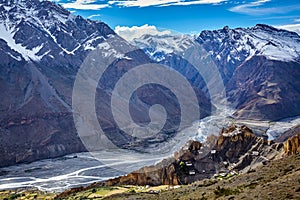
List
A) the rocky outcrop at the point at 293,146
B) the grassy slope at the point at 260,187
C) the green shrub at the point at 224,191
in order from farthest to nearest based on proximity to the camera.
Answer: the rocky outcrop at the point at 293,146 < the green shrub at the point at 224,191 < the grassy slope at the point at 260,187

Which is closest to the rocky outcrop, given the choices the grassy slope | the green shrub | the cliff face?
the cliff face

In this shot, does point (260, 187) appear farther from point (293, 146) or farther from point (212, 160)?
point (212, 160)

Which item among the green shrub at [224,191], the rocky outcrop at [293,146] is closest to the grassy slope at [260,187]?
the green shrub at [224,191]

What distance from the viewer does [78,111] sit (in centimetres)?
16400

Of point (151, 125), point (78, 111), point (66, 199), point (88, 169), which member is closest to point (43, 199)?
point (66, 199)


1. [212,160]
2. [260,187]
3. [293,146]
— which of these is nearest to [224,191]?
[260,187]

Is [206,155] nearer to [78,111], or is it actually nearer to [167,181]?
[167,181]

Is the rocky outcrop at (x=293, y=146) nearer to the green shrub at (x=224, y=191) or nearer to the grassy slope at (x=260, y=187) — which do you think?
the grassy slope at (x=260, y=187)

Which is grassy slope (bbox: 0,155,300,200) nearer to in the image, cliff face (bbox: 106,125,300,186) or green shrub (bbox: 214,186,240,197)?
green shrub (bbox: 214,186,240,197)

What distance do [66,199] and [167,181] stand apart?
439 inches

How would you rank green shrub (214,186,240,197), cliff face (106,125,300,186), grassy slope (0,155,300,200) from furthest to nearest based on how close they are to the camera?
cliff face (106,125,300,186) < green shrub (214,186,240,197) < grassy slope (0,155,300,200)

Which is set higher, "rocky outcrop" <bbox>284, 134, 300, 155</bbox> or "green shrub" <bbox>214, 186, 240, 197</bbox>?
"rocky outcrop" <bbox>284, 134, 300, 155</bbox>

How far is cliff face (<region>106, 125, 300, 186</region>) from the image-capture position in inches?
1928

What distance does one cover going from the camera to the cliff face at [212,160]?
49.0 meters
